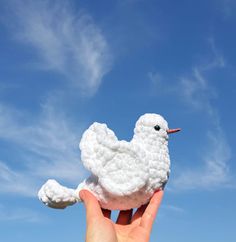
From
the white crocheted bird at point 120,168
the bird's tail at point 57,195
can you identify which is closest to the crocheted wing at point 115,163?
the white crocheted bird at point 120,168

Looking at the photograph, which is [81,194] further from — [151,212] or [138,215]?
[151,212]

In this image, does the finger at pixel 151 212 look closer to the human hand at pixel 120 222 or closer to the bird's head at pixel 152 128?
the human hand at pixel 120 222

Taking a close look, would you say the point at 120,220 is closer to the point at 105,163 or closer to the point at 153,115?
the point at 105,163

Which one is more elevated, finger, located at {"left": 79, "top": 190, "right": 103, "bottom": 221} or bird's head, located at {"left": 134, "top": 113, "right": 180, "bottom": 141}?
bird's head, located at {"left": 134, "top": 113, "right": 180, "bottom": 141}

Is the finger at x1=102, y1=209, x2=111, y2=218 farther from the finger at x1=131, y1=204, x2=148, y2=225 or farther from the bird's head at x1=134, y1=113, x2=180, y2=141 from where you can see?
the bird's head at x1=134, y1=113, x2=180, y2=141

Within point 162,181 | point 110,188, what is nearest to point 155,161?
point 162,181

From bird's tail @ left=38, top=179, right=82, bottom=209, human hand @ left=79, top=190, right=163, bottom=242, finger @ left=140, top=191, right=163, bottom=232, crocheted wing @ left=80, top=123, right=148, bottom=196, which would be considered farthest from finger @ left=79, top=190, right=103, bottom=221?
finger @ left=140, top=191, right=163, bottom=232
